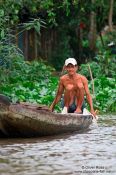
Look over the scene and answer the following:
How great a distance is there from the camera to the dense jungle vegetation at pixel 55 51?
1272 cm

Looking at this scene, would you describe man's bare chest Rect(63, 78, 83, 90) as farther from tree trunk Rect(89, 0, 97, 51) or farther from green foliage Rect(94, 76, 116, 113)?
tree trunk Rect(89, 0, 97, 51)

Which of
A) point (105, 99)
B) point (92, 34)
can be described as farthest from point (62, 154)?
point (92, 34)

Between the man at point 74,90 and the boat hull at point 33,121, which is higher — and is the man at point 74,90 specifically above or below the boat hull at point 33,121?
above

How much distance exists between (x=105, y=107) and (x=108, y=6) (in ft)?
45.4

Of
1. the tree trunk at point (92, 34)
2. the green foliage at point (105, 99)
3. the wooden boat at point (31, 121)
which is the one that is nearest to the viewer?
the wooden boat at point (31, 121)

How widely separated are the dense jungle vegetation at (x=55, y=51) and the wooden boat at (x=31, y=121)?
2.48m

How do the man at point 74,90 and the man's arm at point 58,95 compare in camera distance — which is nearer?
the man at point 74,90

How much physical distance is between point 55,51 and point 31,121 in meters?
16.4

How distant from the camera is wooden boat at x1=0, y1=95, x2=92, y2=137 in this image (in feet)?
29.1

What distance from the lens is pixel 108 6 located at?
88.0 ft

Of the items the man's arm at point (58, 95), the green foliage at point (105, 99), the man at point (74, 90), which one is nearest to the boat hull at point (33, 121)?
the man at point (74, 90)

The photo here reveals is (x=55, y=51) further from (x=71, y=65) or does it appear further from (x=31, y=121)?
(x=31, y=121)

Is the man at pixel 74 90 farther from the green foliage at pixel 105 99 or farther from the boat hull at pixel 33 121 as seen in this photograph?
the green foliage at pixel 105 99

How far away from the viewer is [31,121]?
912cm
